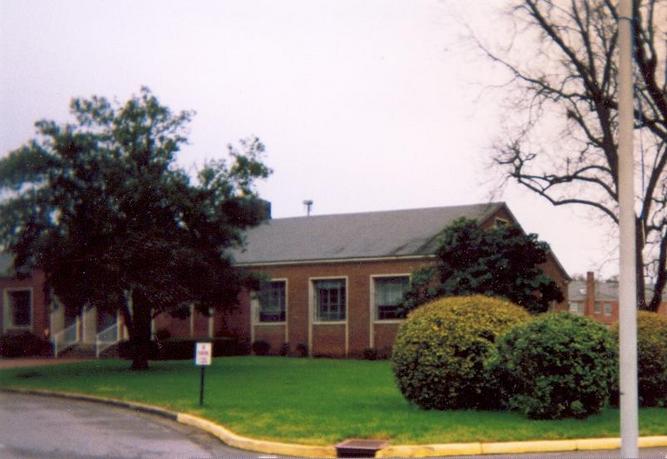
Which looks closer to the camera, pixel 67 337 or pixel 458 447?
pixel 458 447

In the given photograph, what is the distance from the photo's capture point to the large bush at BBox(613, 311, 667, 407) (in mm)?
17938

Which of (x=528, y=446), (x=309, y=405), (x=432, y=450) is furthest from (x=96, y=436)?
(x=528, y=446)

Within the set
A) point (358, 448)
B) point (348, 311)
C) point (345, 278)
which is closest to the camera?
point (358, 448)

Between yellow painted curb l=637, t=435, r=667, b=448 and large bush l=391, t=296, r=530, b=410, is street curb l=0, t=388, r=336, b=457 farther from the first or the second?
yellow painted curb l=637, t=435, r=667, b=448

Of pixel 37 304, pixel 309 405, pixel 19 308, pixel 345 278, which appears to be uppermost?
pixel 345 278

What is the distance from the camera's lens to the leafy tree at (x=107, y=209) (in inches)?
1102

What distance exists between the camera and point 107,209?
92.6 ft

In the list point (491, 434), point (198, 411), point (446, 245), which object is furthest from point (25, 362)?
point (491, 434)

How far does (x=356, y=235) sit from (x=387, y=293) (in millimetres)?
4676

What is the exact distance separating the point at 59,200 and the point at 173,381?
6851mm

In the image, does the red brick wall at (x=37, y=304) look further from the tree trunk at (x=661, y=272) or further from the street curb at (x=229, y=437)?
the tree trunk at (x=661, y=272)

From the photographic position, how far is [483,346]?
1745 centimetres

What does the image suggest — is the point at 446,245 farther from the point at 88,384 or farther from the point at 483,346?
the point at 483,346

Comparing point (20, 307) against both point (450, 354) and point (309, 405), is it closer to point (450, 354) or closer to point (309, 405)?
point (309, 405)
